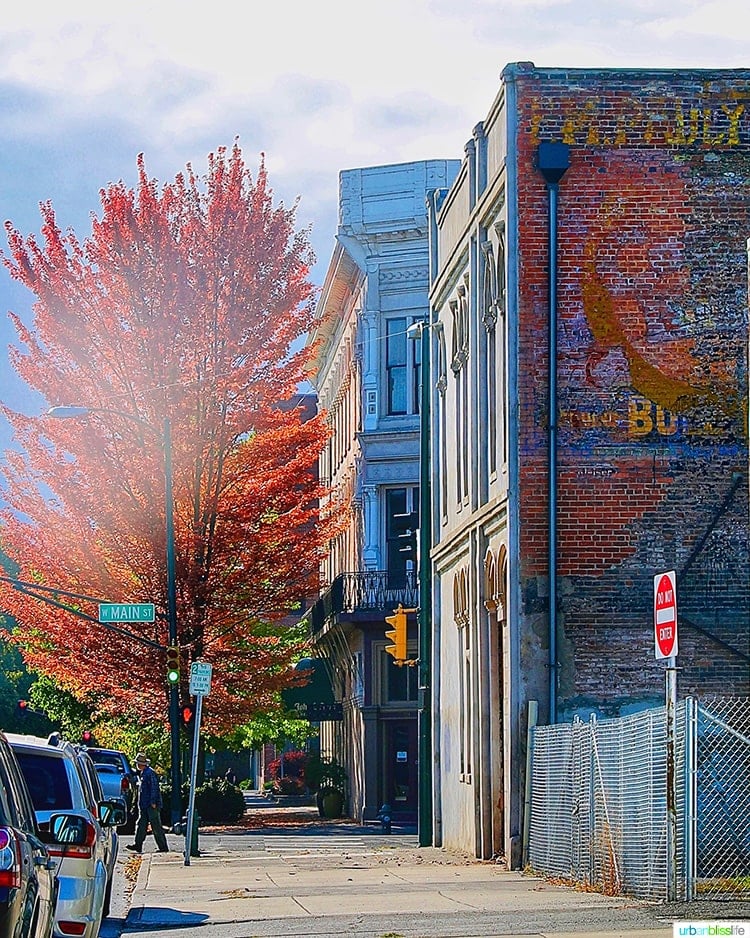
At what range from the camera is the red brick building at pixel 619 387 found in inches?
896

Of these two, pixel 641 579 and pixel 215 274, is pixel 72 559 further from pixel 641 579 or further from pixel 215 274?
pixel 641 579

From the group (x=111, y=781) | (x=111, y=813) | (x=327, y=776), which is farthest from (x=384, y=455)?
(x=111, y=813)

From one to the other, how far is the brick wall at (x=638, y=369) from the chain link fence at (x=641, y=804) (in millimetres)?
1400

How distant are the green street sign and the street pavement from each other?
16.4ft

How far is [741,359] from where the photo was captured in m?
23.3

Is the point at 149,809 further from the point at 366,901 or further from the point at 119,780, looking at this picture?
the point at 366,901

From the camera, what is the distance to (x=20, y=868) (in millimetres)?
7578

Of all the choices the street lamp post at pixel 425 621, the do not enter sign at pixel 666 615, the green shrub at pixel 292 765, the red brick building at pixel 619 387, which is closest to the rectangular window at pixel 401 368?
the street lamp post at pixel 425 621

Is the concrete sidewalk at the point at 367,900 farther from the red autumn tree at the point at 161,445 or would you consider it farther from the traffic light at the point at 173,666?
the red autumn tree at the point at 161,445

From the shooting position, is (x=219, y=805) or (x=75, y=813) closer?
(x=75, y=813)

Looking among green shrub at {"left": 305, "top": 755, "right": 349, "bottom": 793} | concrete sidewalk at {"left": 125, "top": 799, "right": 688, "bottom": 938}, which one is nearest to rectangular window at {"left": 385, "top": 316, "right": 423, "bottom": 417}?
green shrub at {"left": 305, "top": 755, "right": 349, "bottom": 793}

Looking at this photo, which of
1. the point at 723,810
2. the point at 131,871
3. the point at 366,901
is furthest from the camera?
the point at 131,871

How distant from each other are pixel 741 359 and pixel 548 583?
161 inches

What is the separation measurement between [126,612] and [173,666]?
1.44m
